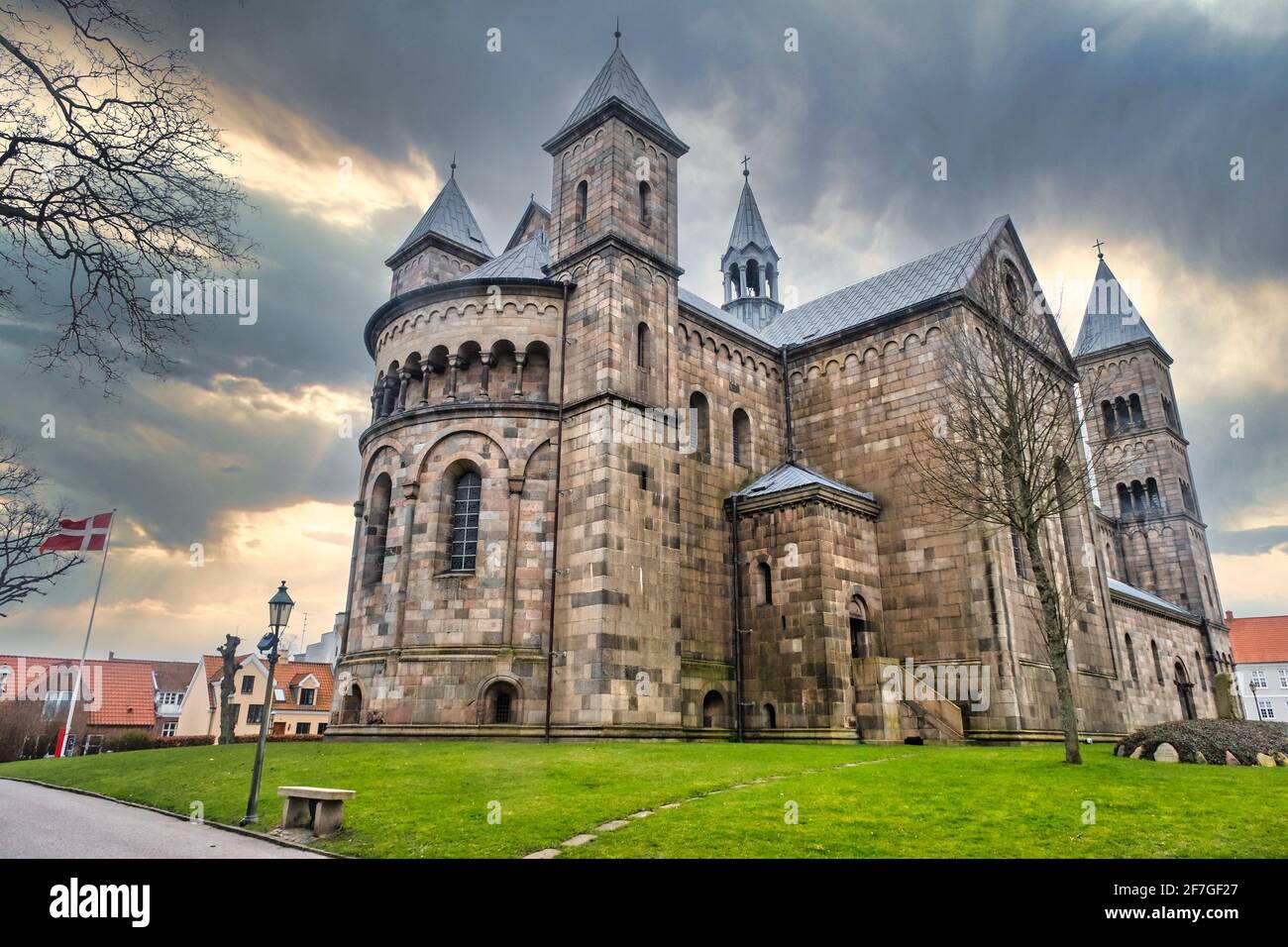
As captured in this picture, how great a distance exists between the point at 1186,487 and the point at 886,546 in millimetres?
35306

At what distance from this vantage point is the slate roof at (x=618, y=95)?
95.1ft

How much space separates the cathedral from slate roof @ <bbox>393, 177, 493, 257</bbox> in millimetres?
7031

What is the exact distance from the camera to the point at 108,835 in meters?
11.8

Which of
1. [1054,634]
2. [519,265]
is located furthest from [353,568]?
[1054,634]

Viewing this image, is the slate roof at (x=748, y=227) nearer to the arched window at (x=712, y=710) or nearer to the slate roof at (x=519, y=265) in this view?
the slate roof at (x=519, y=265)

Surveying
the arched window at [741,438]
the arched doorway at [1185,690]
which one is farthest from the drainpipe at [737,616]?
the arched doorway at [1185,690]

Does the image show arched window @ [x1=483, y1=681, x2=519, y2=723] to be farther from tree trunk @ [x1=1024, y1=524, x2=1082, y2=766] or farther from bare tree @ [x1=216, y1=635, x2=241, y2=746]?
tree trunk @ [x1=1024, y1=524, x2=1082, y2=766]

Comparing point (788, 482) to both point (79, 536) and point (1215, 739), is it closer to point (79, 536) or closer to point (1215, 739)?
point (1215, 739)

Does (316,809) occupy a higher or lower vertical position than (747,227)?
lower

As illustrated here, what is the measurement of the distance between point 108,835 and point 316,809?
3.30 metres

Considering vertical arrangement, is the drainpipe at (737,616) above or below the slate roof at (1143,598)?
below

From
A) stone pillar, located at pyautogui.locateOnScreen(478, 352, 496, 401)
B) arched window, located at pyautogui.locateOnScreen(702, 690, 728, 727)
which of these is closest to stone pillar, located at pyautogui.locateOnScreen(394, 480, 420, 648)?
stone pillar, located at pyautogui.locateOnScreen(478, 352, 496, 401)

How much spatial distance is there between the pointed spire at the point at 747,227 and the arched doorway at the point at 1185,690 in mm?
34667
